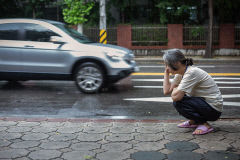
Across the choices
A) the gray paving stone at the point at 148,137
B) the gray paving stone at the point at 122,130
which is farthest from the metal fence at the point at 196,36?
the gray paving stone at the point at 148,137

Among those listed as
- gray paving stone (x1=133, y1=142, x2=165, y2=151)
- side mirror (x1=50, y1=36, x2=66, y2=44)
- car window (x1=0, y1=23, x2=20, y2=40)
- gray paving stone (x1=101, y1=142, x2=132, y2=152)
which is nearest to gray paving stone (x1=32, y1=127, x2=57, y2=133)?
gray paving stone (x1=101, y1=142, x2=132, y2=152)

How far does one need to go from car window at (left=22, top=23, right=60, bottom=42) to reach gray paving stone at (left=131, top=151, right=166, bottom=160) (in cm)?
532

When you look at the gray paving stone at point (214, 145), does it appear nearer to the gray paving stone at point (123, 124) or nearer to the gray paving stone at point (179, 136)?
the gray paving stone at point (179, 136)

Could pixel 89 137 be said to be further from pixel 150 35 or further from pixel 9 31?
pixel 150 35

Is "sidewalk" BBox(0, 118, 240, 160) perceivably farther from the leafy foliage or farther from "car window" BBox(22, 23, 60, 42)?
the leafy foliage

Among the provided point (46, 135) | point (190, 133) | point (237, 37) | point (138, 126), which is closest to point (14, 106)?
point (46, 135)

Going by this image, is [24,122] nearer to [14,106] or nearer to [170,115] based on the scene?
[14,106]

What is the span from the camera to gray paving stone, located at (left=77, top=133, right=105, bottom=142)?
4.47 meters

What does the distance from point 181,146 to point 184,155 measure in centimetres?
32

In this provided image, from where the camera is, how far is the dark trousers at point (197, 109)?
15.2 ft

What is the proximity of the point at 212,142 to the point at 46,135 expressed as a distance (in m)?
2.28

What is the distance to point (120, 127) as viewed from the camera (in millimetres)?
5016

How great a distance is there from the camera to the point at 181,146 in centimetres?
419

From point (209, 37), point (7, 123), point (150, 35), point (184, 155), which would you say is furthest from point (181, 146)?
point (150, 35)
